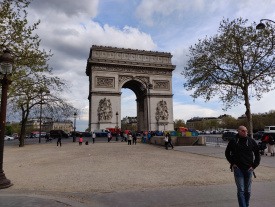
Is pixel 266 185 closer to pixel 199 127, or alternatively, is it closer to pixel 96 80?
pixel 96 80

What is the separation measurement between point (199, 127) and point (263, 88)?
Answer: 11826 cm

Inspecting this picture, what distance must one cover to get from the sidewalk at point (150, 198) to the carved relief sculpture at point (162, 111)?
35.7 meters

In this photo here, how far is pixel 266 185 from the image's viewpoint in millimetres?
6027

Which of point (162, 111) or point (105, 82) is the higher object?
point (105, 82)

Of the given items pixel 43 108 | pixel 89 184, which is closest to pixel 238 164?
pixel 89 184

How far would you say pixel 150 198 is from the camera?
4.82 m

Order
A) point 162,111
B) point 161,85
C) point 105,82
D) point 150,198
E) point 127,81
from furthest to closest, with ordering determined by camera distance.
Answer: point 161,85 < point 127,81 < point 162,111 < point 105,82 < point 150,198

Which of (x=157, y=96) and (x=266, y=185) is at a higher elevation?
(x=157, y=96)

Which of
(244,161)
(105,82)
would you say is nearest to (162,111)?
(105,82)

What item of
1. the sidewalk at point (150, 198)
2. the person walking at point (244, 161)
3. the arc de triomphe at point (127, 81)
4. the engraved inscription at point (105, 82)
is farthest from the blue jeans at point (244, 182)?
the engraved inscription at point (105, 82)

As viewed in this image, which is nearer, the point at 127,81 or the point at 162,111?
the point at 162,111

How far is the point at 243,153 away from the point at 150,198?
223cm

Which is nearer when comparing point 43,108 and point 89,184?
point 89,184

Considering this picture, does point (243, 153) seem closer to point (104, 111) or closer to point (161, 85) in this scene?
point (104, 111)
